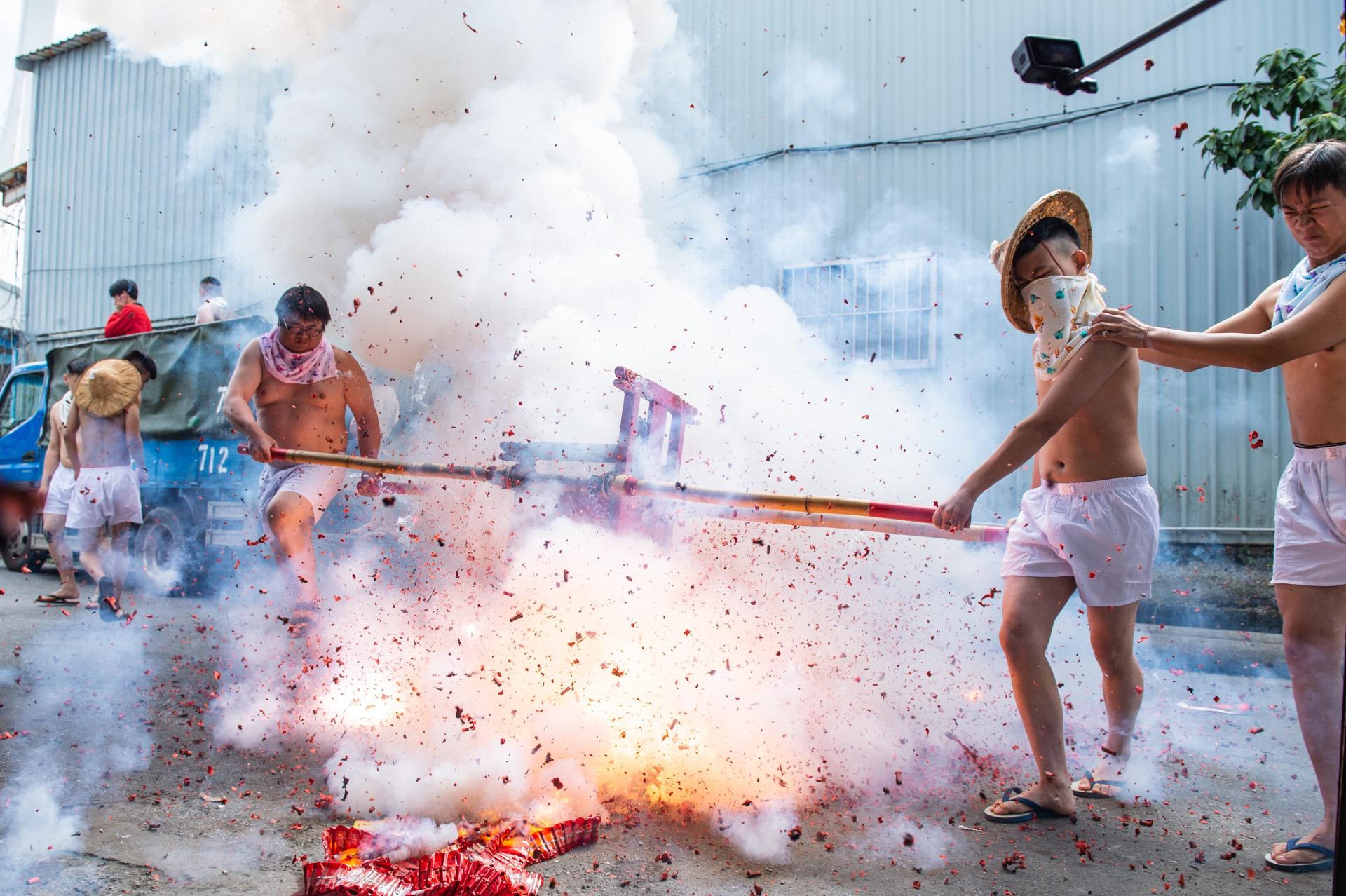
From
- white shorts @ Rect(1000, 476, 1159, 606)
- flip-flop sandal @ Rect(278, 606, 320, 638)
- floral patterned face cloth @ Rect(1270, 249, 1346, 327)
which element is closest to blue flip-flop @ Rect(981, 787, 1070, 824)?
white shorts @ Rect(1000, 476, 1159, 606)

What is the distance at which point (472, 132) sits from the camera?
192 inches

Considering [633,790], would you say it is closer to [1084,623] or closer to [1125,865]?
[1125,865]

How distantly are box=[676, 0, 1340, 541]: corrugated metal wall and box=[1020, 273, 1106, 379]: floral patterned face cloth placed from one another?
16.5 feet

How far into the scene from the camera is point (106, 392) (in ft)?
20.4

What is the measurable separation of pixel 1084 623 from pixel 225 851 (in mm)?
5012

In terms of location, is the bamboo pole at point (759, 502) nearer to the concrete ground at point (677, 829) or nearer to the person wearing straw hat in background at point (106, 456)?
the concrete ground at point (677, 829)

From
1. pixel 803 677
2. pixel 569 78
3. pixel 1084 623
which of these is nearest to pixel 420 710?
pixel 803 677

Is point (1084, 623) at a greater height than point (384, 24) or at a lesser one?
lesser

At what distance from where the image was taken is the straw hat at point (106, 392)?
6.21 meters

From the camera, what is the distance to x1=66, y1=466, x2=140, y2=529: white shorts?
623 centimetres

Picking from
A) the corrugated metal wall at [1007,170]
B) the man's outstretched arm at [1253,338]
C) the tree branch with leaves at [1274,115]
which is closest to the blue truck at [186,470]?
the corrugated metal wall at [1007,170]

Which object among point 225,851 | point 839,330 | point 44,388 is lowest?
point 225,851

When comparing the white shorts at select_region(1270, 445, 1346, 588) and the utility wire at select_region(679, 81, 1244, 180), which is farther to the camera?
the utility wire at select_region(679, 81, 1244, 180)

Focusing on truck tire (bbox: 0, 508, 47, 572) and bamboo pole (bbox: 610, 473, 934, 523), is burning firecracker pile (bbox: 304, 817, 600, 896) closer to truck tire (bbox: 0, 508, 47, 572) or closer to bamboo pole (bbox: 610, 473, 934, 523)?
bamboo pole (bbox: 610, 473, 934, 523)
